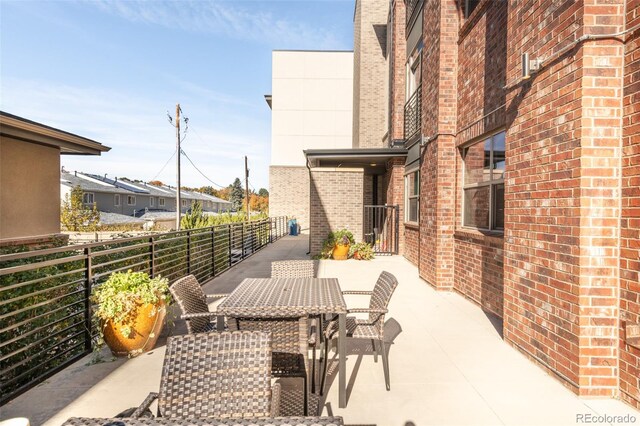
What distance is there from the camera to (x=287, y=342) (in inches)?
111

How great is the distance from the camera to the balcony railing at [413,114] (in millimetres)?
9414

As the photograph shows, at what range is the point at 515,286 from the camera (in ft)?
12.7

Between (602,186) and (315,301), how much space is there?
2668 millimetres

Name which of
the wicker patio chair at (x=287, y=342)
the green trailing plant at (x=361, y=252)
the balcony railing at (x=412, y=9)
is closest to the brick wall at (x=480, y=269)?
the wicker patio chair at (x=287, y=342)

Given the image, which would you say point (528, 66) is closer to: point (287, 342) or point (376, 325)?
point (376, 325)

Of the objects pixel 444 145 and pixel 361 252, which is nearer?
pixel 444 145

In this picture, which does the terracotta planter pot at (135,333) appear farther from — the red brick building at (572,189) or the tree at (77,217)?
the tree at (77,217)

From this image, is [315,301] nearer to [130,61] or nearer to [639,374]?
[639,374]

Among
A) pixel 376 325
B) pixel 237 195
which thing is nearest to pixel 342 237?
pixel 376 325

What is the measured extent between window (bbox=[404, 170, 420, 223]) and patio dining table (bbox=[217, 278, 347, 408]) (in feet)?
22.2

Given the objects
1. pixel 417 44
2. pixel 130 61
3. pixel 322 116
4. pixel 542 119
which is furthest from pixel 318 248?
pixel 322 116

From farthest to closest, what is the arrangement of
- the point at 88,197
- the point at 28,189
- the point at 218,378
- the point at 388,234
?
1. the point at 88,197
2. the point at 388,234
3. the point at 28,189
4. the point at 218,378

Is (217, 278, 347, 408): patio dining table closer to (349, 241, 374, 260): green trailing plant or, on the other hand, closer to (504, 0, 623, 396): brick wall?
(504, 0, 623, 396): brick wall

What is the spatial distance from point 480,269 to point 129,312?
5.21m
